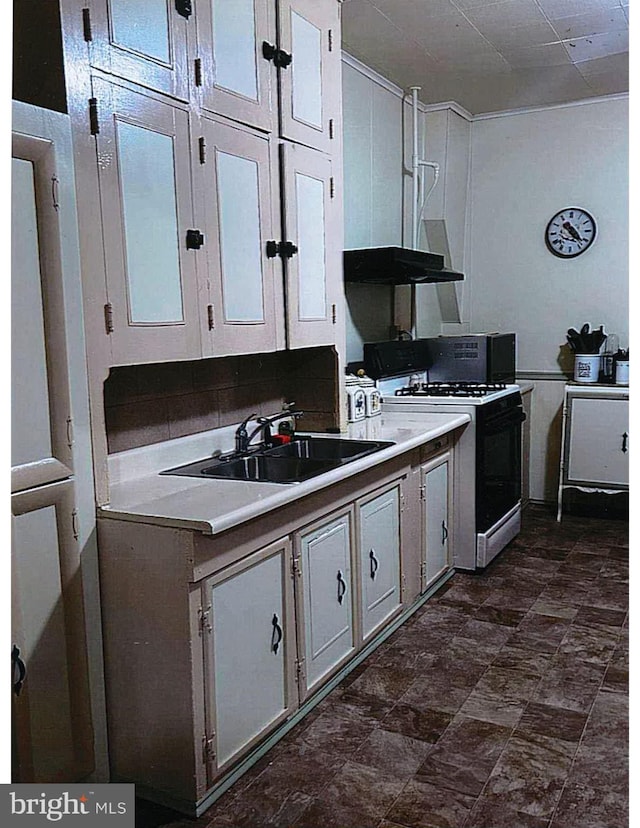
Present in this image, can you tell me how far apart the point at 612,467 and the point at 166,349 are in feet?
10.7

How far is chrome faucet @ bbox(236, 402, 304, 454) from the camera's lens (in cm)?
296

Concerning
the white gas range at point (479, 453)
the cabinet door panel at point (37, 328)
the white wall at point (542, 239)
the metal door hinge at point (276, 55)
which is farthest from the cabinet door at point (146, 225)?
the white wall at point (542, 239)

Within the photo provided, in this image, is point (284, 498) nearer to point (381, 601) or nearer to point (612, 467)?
point (381, 601)

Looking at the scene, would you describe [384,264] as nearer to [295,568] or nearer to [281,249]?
[281,249]

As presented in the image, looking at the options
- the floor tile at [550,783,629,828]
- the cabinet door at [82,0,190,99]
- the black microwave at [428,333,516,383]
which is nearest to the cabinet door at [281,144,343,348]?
the cabinet door at [82,0,190,99]

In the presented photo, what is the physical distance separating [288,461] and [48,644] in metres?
1.29

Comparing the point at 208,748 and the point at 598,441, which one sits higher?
the point at 598,441

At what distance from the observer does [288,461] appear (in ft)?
9.80

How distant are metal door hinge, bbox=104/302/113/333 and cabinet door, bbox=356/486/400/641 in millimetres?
1180

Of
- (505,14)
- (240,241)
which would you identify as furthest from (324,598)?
(505,14)

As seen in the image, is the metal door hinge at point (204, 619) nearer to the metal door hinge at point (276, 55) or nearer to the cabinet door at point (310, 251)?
the cabinet door at point (310, 251)

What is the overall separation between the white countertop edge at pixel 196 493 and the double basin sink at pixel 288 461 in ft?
0.17

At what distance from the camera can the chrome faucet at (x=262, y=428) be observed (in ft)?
9.73

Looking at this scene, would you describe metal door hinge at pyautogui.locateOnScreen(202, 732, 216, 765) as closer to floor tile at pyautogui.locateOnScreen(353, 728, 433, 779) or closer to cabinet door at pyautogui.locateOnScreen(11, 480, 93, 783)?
cabinet door at pyautogui.locateOnScreen(11, 480, 93, 783)
